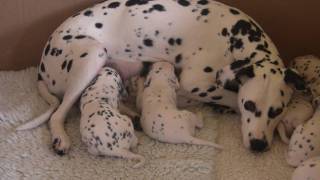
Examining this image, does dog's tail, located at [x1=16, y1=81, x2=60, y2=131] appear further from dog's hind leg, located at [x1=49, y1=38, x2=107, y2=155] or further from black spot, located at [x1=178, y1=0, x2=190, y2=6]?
black spot, located at [x1=178, y1=0, x2=190, y2=6]

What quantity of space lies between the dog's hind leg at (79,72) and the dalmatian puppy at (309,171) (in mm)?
994

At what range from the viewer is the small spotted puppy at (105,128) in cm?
214

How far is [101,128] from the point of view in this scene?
2135 millimetres

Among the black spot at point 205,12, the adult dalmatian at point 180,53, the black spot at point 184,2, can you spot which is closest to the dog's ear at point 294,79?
the adult dalmatian at point 180,53

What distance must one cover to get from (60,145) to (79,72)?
1.21ft

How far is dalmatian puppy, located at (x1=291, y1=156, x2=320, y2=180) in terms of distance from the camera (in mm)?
1856

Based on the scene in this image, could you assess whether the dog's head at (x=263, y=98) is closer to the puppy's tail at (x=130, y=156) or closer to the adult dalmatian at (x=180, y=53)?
the adult dalmatian at (x=180, y=53)

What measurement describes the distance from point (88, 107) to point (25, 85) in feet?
1.98

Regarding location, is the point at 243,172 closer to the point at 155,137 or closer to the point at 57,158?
the point at 155,137

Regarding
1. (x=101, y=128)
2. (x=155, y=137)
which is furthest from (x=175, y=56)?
(x=101, y=128)

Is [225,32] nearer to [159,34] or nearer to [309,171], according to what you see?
[159,34]

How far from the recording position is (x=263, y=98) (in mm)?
2277

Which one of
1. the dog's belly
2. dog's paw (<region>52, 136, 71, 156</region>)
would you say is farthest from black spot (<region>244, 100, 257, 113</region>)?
dog's paw (<region>52, 136, 71, 156</region>)

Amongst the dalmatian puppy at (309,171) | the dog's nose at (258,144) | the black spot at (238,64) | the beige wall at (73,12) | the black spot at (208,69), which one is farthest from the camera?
the beige wall at (73,12)
